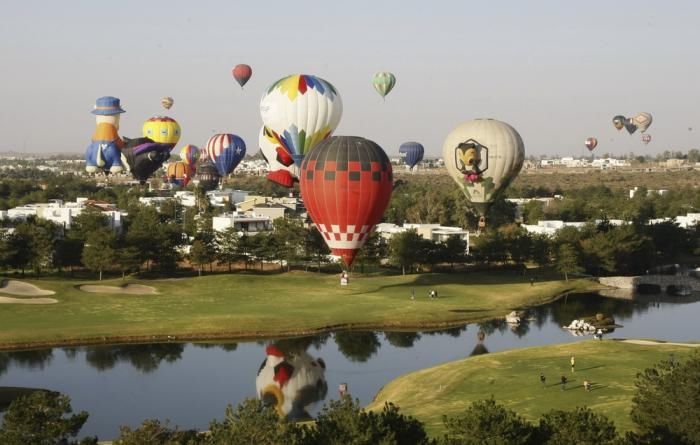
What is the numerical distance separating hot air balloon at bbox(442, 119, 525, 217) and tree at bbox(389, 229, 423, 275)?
16.2 meters

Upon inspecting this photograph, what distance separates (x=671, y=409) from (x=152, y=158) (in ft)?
402

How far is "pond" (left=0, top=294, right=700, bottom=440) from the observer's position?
1917 inches

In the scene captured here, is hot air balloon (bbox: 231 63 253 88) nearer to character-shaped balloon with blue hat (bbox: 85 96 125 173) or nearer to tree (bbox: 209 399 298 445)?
character-shaped balloon with blue hat (bbox: 85 96 125 173)

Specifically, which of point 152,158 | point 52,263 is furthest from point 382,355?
point 152,158

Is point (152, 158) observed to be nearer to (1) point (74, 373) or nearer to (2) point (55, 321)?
(2) point (55, 321)

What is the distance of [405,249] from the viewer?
92.7m

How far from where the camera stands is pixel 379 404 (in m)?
47.7

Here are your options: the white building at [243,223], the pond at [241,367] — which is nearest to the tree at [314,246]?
the white building at [243,223]

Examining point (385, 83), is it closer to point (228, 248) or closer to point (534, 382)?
point (228, 248)

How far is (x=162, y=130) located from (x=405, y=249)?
67737mm

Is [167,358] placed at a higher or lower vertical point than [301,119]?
lower

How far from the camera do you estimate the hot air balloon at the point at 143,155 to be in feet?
473

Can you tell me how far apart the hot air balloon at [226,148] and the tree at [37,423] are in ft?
391

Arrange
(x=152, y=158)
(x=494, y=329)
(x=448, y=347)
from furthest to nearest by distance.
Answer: (x=152, y=158)
(x=494, y=329)
(x=448, y=347)
